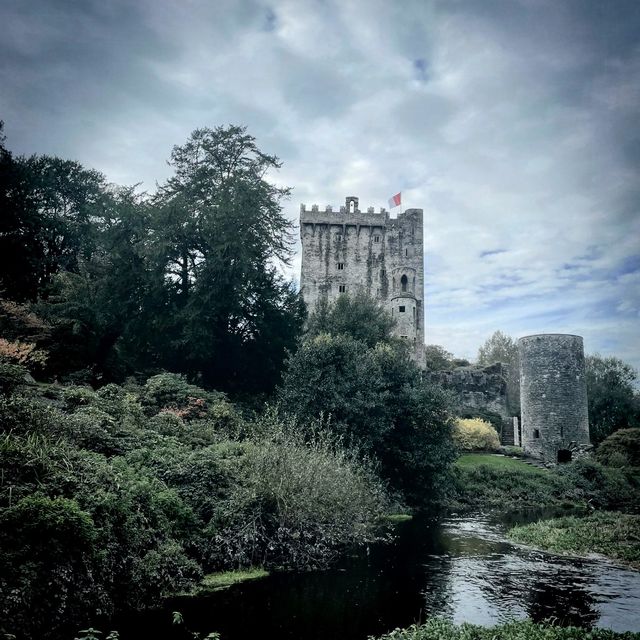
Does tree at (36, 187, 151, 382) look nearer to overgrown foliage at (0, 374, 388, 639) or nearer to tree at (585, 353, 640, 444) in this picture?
overgrown foliage at (0, 374, 388, 639)

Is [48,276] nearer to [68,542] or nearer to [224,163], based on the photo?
[224,163]

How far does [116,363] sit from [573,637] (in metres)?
22.9

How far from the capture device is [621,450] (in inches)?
1398

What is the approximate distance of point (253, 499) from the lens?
12398 mm

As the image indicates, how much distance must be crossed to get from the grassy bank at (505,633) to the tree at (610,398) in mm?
45597

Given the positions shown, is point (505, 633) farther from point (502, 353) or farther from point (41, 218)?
point (502, 353)

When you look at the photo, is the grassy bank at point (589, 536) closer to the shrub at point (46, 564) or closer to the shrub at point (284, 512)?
the shrub at point (284, 512)

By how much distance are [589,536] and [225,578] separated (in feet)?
36.9

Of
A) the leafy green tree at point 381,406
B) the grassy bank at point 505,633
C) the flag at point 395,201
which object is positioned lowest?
the grassy bank at point 505,633

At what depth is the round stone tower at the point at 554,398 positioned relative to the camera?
40.1 m

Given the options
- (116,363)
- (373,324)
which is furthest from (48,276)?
(373,324)

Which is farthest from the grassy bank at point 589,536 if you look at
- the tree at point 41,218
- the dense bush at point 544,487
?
the tree at point 41,218

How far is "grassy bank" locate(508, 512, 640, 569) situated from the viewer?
14445 mm

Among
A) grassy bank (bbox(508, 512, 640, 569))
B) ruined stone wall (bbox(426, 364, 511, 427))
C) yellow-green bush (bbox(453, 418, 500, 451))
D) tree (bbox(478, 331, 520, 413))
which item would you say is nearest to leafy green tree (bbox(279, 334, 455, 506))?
grassy bank (bbox(508, 512, 640, 569))
